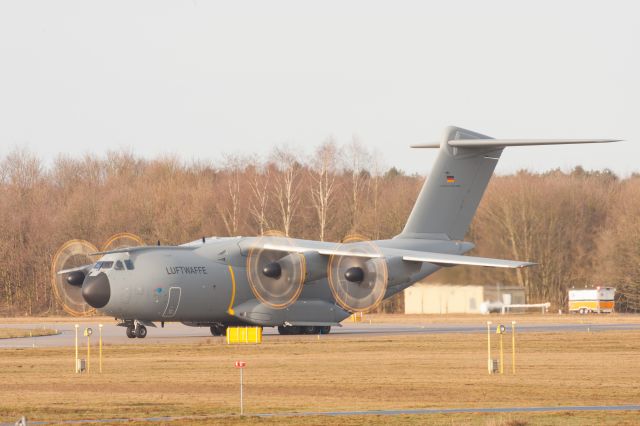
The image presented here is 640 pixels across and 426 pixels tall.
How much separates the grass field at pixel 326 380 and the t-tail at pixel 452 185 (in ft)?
28.8

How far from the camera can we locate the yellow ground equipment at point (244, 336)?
138ft

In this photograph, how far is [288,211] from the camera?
3487 inches

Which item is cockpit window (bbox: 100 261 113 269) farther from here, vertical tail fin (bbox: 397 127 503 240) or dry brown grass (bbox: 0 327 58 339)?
vertical tail fin (bbox: 397 127 503 240)

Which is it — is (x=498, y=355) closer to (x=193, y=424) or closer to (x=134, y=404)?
(x=134, y=404)

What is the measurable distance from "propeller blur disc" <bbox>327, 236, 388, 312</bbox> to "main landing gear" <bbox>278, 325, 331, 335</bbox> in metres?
2.16

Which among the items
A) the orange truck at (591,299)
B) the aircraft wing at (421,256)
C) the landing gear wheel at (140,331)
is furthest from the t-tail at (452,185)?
the orange truck at (591,299)

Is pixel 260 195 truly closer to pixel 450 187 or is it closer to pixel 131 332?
pixel 450 187

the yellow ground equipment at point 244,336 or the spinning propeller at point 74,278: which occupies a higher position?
the spinning propeller at point 74,278

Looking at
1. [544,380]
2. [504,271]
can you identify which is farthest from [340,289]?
[544,380]

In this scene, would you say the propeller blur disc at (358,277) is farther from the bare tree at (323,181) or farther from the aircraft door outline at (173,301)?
the bare tree at (323,181)

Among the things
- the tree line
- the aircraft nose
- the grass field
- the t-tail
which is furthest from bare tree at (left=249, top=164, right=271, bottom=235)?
the grass field

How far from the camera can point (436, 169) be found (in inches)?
1934

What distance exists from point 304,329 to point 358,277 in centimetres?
424

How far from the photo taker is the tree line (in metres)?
66.3
